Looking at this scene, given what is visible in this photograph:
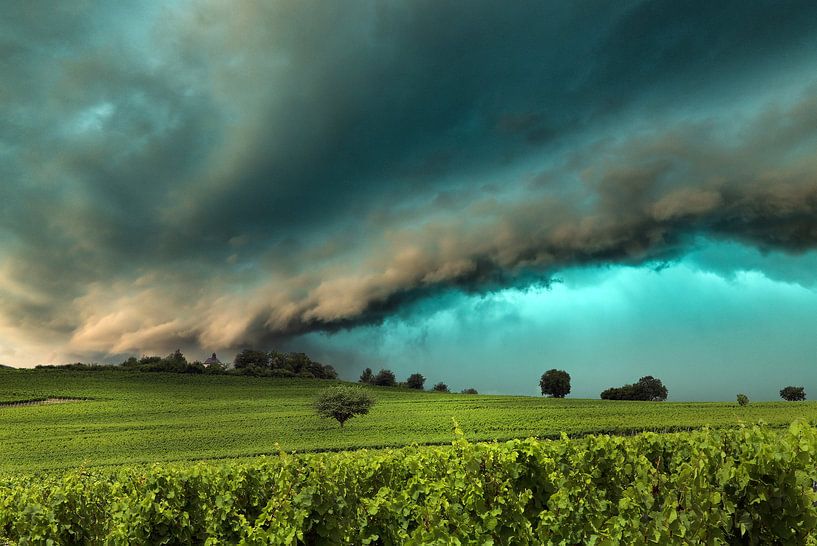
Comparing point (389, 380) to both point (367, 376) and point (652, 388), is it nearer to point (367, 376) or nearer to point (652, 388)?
point (367, 376)

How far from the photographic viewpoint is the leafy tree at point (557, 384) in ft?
457

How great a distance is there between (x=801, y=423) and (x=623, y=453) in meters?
2.79

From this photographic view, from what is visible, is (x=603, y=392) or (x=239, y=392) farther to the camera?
(x=603, y=392)

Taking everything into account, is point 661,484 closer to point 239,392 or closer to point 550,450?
point 550,450

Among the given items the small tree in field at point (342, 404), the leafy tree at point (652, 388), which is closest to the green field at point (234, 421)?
the small tree in field at point (342, 404)

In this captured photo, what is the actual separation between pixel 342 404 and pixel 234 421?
19390 millimetres

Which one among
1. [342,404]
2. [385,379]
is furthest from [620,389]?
[342,404]

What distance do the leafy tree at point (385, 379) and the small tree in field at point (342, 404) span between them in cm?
9192

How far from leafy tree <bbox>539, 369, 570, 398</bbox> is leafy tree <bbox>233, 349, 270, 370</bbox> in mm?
82230

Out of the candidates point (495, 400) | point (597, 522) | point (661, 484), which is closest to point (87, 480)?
point (597, 522)

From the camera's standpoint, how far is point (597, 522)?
774 centimetres

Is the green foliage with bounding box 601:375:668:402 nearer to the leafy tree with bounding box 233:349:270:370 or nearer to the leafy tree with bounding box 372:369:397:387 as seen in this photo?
the leafy tree with bounding box 372:369:397:387

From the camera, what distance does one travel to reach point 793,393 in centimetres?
13025

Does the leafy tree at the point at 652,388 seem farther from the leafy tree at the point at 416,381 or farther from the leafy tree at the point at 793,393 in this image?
the leafy tree at the point at 416,381
